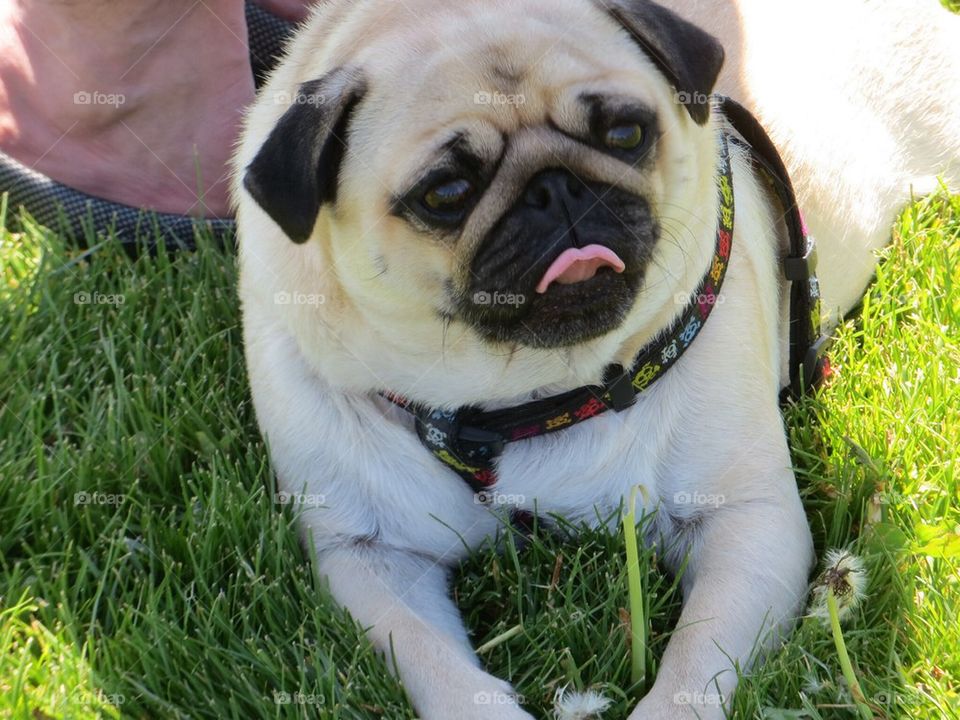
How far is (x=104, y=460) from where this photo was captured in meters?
2.98

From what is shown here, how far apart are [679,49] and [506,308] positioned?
0.63 m

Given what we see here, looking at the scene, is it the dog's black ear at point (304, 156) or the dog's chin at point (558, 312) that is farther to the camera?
the dog's chin at point (558, 312)

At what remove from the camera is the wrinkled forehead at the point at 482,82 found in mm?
2268

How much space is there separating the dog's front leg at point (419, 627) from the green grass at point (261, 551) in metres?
0.05

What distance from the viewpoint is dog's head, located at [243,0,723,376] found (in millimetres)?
2262

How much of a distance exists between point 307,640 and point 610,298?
0.94 metres

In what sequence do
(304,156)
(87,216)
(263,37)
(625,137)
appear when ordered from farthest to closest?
1. (263,37)
2. (87,216)
3. (625,137)
4. (304,156)

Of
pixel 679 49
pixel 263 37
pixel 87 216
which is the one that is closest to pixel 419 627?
A: pixel 679 49

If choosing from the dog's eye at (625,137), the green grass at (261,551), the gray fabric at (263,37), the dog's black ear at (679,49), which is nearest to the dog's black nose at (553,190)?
the dog's eye at (625,137)

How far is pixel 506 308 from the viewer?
2344 millimetres

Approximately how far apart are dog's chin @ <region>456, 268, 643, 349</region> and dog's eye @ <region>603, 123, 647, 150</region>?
0.25 metres

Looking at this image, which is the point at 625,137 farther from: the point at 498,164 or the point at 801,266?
the point at 801,266

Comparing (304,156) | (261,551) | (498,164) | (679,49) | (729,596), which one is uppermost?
(679,49)

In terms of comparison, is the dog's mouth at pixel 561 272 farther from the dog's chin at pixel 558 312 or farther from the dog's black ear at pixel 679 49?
the dog's black ear at pixel 679 49
